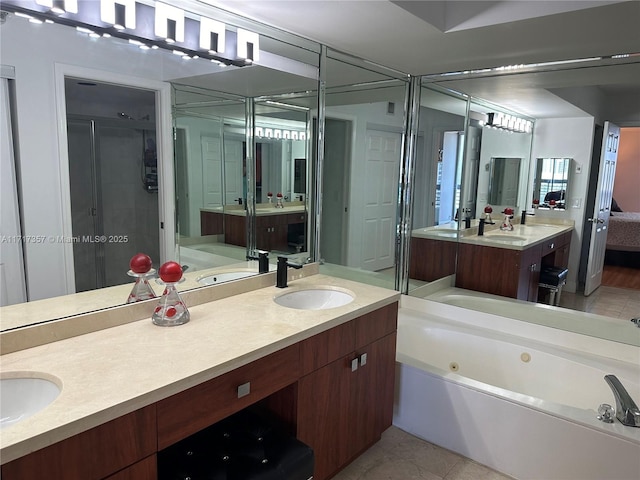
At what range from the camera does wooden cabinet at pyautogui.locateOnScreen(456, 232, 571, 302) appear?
134 inches

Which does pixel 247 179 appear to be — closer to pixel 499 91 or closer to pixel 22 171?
pixel 22 171

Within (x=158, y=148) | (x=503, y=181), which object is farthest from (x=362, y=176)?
(x=158, y=148)

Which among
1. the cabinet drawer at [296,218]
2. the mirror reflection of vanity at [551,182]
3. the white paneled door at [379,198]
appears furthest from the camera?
the white paneled door at [379,198]

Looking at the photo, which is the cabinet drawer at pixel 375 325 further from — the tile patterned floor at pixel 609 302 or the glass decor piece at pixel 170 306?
the tile patterned floor at pixel 609 302

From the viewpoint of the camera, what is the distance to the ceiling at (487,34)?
72.1 inches

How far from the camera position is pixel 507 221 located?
12.6 feet

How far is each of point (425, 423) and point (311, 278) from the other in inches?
41.0

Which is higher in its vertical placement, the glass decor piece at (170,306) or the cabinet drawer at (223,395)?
the glass decor piece at (170,306)

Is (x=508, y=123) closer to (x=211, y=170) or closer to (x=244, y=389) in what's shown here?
(x=211, y=170)

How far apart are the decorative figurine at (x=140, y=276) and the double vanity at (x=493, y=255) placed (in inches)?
88.3

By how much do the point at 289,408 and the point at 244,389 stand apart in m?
0.37

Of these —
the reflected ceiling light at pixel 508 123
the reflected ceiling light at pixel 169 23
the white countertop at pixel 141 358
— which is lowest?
the white countertop at pixel 141 358

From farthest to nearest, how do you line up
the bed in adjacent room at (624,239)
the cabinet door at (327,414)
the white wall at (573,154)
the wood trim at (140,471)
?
1. the bed in adjacent room at (624,239)
2. the white wall at (573,154)
3. the cabinet door at (327,414)
4. the wood trim at (140,471)

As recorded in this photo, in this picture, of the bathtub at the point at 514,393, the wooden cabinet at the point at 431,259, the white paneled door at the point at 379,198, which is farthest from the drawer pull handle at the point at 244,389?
the white paneled door at the point at 379,198
